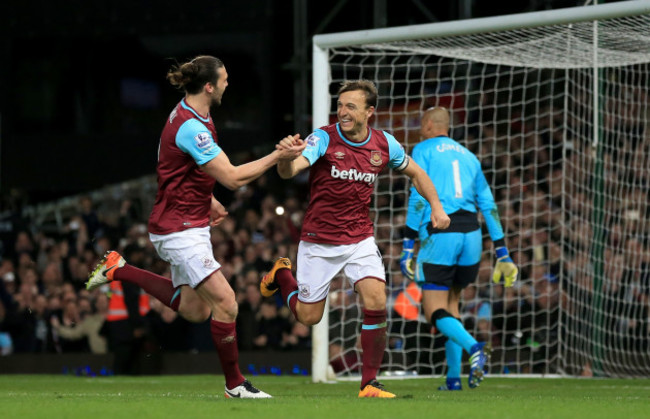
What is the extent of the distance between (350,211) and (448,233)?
1.61m

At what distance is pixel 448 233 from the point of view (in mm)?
8742

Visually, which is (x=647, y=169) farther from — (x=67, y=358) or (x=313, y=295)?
(x=67, y=358)

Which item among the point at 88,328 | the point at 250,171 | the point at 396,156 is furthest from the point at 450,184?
the point at 88,328

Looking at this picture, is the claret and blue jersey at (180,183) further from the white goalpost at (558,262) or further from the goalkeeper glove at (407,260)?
the white goalpost at (558,262)

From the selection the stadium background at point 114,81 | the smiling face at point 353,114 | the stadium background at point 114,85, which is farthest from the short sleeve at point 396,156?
the stadium background at point 114,81

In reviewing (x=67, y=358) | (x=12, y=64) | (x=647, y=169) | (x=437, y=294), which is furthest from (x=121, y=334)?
(x=12, y=64)

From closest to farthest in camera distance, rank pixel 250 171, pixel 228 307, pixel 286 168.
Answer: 1. pixel 250 171
2. pixel 286 168
3. pixel 228 307

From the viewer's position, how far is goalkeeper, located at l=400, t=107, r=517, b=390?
873 cm

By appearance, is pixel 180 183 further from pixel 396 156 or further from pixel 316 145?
pixel 396 156

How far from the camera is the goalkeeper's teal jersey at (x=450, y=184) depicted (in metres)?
8.79

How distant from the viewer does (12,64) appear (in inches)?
834

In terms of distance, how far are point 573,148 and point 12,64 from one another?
493 inches

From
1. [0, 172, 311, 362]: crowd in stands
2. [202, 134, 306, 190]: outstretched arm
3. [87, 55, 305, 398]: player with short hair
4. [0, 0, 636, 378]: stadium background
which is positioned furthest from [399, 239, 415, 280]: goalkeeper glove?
[0, 0, 636, 378]: stadium background

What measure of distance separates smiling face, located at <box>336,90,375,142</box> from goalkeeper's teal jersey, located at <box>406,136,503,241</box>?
152 centimetres
